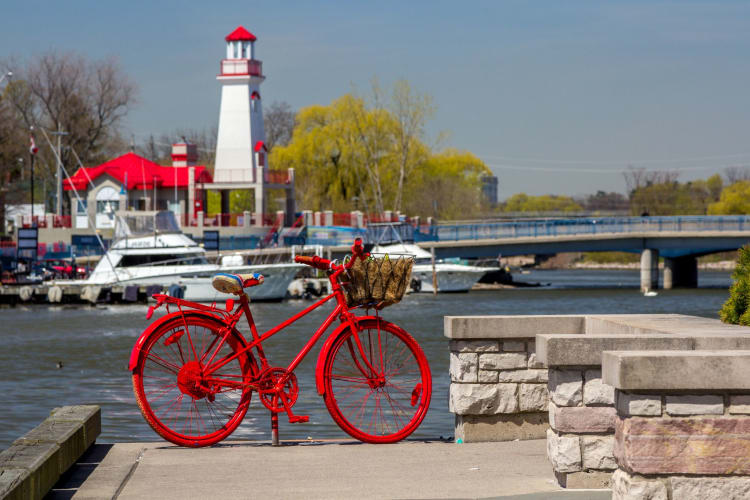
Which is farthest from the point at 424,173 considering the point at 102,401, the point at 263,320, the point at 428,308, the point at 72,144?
the point at 102,401

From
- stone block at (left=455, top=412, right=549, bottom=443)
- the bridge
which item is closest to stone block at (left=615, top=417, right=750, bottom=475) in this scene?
stone block at (left=455, top=412, right=549, bottom=443)

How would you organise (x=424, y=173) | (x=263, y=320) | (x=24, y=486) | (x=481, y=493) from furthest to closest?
(x=424, y=173) → (x=263, y=320) → (x=481, y=493) → (x=24, y=486)

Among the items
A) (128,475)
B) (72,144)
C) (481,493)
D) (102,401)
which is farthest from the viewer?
(72,144)

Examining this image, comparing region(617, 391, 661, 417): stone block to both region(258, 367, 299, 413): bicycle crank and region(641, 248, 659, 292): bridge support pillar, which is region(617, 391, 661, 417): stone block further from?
region(641, 248, 659, 292): bridge support pillar

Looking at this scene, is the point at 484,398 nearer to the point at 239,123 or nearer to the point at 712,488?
the point at 712,488

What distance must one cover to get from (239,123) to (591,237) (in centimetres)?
2293

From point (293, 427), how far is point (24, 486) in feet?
30.4

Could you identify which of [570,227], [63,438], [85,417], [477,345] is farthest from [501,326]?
[570,227]

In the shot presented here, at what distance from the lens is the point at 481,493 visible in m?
7.50

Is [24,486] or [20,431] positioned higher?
[24,486]

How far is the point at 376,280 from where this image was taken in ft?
31.2

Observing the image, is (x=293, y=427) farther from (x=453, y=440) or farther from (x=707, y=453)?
(x=707, y=453)

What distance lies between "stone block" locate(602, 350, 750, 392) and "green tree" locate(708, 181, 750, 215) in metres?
133

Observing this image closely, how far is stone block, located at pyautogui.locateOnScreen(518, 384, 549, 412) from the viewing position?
9688 millimetres
